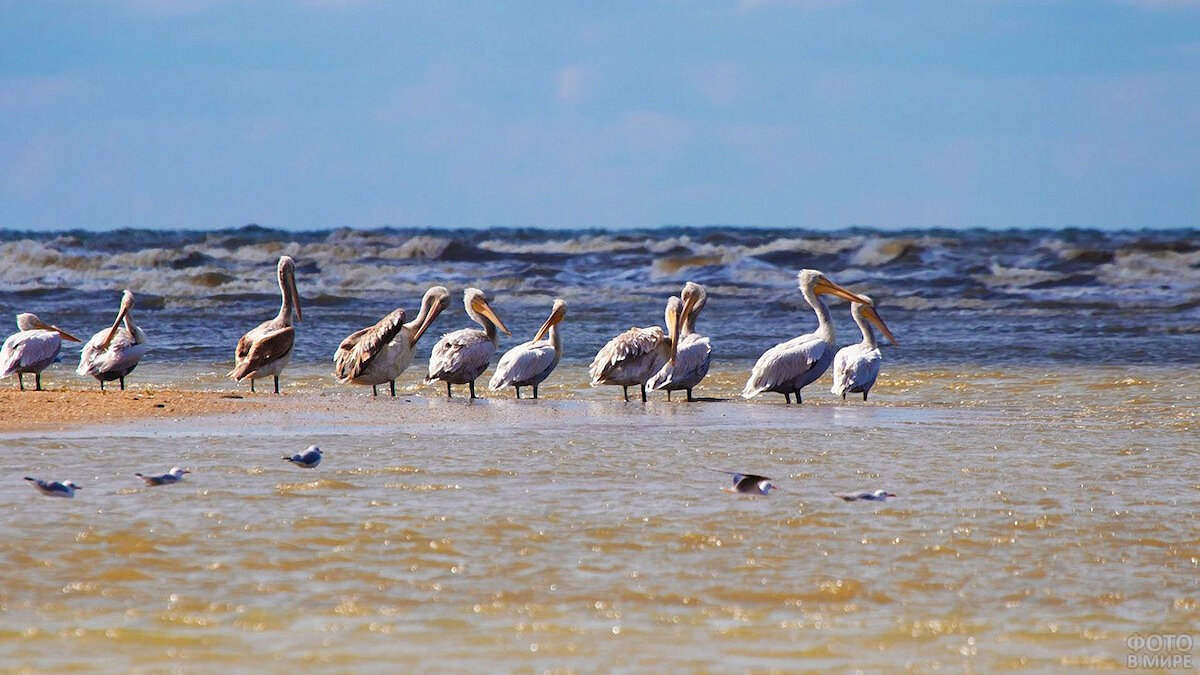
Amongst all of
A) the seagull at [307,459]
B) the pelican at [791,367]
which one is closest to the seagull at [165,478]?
the seagull at [307,459]

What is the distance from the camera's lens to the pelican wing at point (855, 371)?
11.4m

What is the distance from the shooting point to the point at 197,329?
19.5m

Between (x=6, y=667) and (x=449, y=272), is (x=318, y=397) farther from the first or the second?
(x=449, y=272)

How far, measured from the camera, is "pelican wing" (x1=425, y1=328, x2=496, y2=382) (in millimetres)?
11516

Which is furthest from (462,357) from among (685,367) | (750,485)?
(750,485)

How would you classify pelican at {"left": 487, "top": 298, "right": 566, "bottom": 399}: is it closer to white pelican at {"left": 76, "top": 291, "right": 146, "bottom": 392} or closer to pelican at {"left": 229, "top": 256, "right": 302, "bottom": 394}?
pelican at {"left": 229, "top": 256, "right": 302, "bottom": 394}

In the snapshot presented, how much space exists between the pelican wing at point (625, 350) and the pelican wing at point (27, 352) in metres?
4.34

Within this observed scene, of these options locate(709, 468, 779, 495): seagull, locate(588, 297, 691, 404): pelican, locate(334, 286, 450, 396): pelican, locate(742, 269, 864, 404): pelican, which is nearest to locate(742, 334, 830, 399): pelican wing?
locate(742, 269, 864, 404): pelican

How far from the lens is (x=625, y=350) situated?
37.2 ft

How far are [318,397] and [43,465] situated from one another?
4.20 m

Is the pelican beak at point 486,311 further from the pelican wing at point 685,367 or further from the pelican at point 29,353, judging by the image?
the pelican at point 29,353

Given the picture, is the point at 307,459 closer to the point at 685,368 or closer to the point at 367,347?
the point at 367,347

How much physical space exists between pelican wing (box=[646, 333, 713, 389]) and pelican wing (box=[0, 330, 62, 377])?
4.78m

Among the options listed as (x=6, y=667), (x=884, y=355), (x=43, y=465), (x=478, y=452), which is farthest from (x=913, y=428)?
(x=884, y=355)
